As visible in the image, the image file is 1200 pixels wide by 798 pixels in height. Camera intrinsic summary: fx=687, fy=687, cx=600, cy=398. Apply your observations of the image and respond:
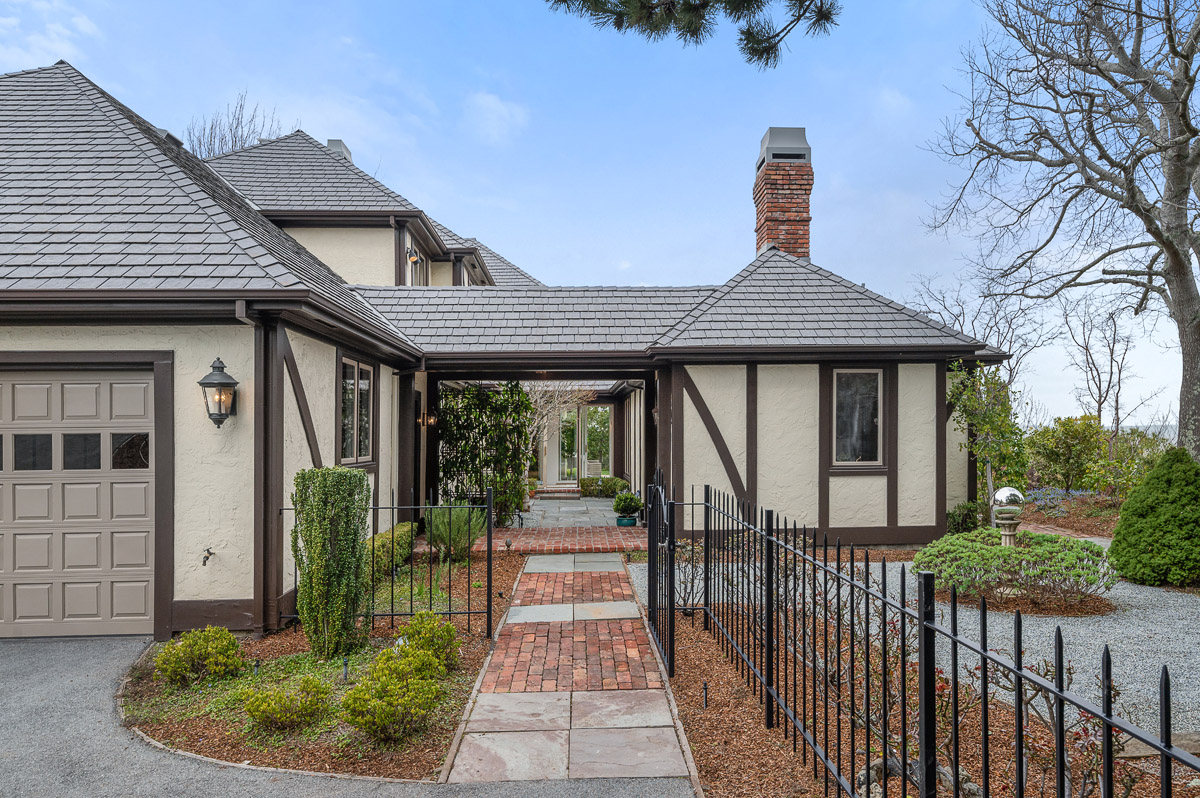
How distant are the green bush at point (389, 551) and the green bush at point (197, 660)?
2.28 meters

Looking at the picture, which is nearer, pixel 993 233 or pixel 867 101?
pixel 993 233

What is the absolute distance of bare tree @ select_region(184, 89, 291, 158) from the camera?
27.0 metres

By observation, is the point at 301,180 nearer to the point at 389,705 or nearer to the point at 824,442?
the point at 824,442

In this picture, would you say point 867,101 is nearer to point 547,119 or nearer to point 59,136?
point 547,119

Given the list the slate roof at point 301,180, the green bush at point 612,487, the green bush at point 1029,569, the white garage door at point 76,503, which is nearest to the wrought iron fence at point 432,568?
the white garage door at point 76,503

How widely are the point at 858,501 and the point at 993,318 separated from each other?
17.3 m

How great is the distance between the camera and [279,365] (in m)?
6.15

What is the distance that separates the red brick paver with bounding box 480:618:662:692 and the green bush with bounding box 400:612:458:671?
310 millimetres

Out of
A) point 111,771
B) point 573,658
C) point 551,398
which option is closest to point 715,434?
point 573,658

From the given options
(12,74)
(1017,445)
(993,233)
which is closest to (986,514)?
(1017,445)

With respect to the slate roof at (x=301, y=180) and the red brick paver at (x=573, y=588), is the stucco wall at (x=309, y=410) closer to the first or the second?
the red brick paver at (x=573, y=588)

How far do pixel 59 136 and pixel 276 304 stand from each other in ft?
15.4

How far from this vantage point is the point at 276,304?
19.3ft

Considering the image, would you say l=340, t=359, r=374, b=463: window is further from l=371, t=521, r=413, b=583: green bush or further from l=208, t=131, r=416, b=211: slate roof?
l=208, t=131, r=416, b=211: slate roof
